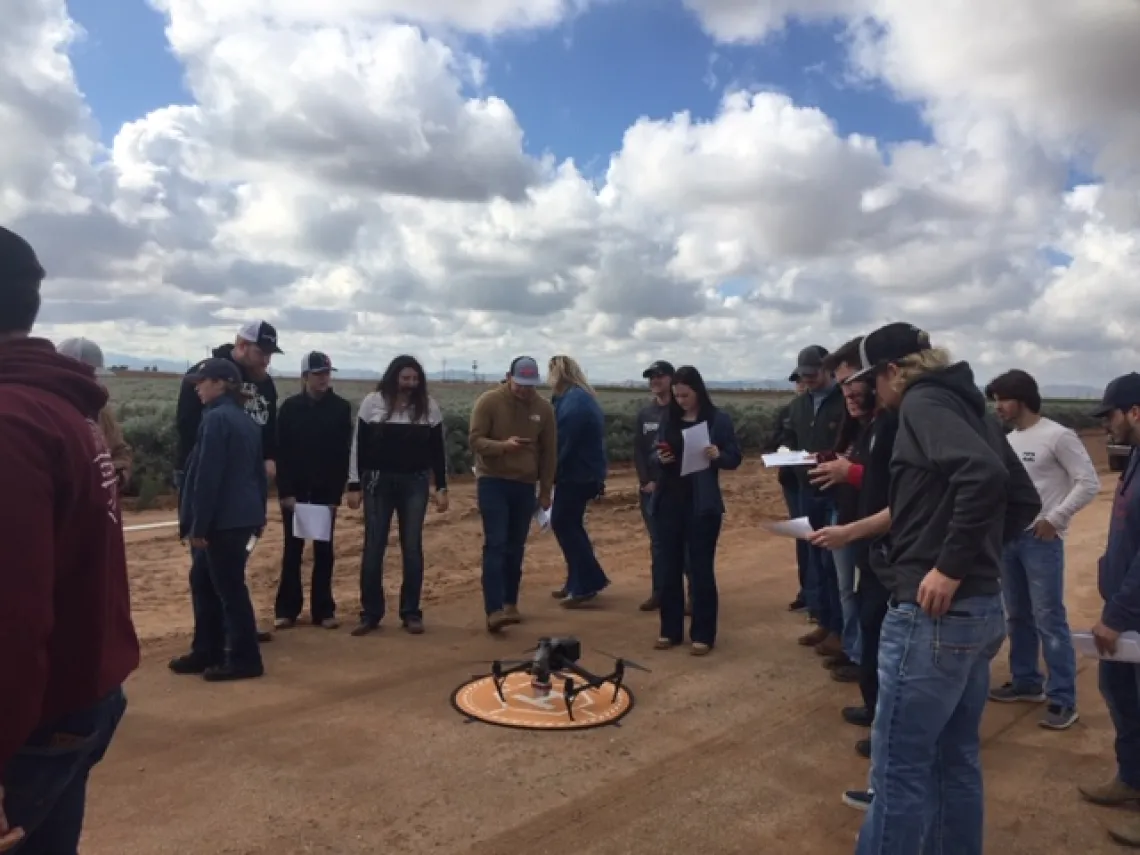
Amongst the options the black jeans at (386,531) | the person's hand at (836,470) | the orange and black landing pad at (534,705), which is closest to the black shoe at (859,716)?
the orange and black landing pad at (534,705)

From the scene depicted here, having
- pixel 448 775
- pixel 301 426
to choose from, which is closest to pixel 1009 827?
pixel 448 775

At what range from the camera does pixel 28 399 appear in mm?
1904

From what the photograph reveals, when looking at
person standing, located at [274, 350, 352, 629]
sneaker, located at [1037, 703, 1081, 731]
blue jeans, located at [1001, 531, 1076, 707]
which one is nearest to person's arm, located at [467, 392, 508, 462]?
person standing, located at [274, 350, 352, 629]

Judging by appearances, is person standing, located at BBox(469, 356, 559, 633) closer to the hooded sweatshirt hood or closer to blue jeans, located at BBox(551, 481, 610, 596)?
blue jeans, located at BBox(551, 481, 610, 596)

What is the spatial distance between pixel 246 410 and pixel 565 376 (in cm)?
271

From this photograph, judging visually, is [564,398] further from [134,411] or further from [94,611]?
[134,411]

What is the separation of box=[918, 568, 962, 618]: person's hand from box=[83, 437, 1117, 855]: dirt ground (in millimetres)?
1426

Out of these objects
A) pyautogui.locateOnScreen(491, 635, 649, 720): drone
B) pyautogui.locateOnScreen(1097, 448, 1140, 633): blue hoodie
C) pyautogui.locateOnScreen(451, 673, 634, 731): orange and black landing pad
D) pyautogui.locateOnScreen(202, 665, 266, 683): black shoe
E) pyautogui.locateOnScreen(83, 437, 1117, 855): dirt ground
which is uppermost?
pyautogui.locateOnScreen(1097, 448, 1140, 633): blue hoodie

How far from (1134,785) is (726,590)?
449 cm

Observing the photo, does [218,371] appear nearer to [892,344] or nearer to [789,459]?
[789,459]

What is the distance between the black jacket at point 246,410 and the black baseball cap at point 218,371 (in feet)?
0.37

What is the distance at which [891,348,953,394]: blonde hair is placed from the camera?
3.17m

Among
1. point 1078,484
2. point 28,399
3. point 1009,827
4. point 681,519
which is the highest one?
point 28,399

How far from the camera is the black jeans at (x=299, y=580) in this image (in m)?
6.95
